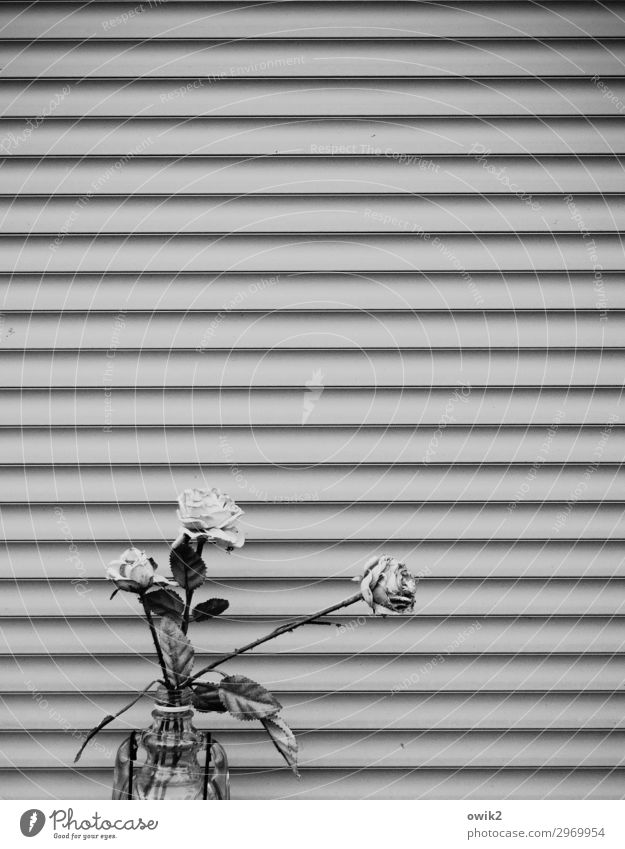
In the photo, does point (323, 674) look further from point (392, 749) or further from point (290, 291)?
point (290, 291)

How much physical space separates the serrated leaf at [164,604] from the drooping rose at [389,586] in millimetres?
429

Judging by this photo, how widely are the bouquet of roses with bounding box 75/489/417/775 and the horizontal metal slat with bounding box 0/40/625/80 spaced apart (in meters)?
1.05

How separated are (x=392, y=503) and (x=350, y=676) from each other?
1.44 ft

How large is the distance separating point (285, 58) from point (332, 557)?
123 cm

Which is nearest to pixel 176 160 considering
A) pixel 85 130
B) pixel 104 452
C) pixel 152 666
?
pixel 85 130

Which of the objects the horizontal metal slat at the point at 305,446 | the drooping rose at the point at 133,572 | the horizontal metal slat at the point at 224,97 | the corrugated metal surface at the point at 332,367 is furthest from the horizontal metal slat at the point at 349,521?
the horizontal metal slat at the point at 224,97

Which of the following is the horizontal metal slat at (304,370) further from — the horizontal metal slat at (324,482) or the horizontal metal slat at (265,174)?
the horizontal metal slat at (265,174)

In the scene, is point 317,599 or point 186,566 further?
point 317,599

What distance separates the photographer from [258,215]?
6.38ft

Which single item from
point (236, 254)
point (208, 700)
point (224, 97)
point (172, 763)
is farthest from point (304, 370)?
A: point (172, 763)

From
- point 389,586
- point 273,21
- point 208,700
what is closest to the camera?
point 389,586

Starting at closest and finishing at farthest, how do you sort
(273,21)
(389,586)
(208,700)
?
1. (389,586)
2. (208,700)
3. (273,21)

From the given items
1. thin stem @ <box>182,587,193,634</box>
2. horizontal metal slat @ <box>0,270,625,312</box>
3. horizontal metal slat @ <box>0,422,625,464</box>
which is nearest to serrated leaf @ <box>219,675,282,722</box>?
thin stem @ <box>182,587,193,634</box>

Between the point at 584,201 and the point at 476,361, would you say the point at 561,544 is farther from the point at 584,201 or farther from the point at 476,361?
the point at 584,201
